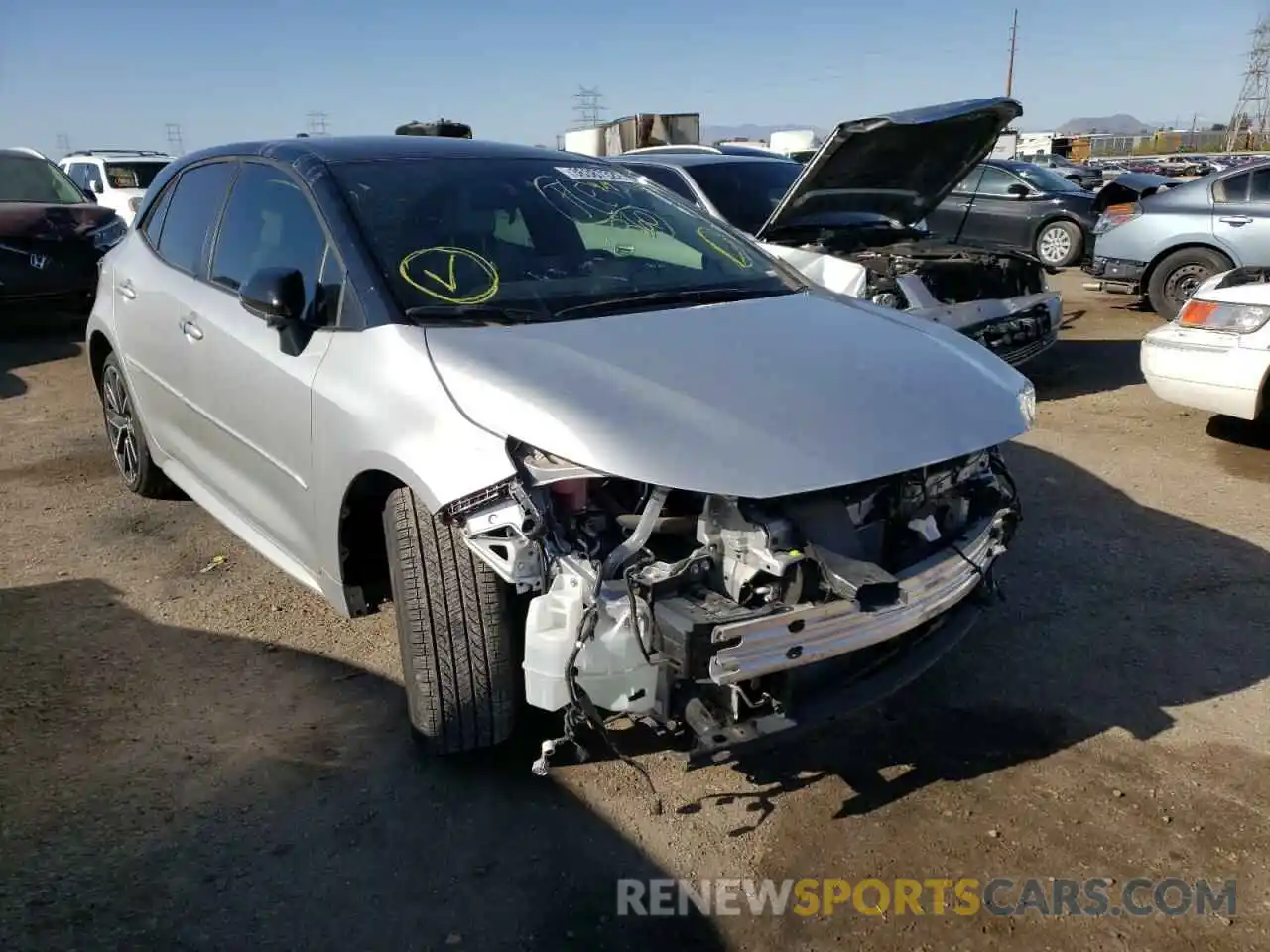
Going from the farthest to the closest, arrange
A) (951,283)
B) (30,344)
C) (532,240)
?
(30,344) < (951,283) < (532,240)

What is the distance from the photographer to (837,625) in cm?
235

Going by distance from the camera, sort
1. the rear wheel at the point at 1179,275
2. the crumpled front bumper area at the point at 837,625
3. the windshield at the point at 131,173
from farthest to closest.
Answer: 1. the windshield at the point at 131,173
2. the rear wheel at the point at 1179,275
3. the crumpled front bumper area at the point at 837,625

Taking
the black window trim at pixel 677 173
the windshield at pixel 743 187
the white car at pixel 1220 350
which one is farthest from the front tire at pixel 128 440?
the white car at pixel 1220 350

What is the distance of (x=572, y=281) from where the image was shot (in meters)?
3.19

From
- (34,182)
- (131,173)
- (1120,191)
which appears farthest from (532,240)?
(131,173)

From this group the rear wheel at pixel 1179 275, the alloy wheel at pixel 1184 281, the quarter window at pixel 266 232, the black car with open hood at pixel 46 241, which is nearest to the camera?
the quarter window at pixel 266 232

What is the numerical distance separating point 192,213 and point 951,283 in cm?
456

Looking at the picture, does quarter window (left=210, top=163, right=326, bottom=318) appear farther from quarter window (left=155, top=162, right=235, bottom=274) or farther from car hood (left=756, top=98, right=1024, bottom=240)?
car hood (left=756, top=98, right=1024, bottom=240)

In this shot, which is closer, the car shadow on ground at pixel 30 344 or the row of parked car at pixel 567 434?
the row of parked car at pixel 567 434

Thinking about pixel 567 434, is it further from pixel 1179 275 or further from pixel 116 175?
pixel 116 175

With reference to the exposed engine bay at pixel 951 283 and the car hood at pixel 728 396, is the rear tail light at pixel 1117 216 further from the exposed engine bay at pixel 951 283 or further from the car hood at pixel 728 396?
the car hood at pixel 728 396

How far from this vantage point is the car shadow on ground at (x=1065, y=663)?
9.71ft

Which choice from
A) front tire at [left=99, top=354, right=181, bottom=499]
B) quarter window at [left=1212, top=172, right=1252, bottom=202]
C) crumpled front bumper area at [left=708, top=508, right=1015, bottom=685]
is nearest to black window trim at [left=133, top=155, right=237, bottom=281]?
front tire at [left=99, top=354, right=181, bottom=499]

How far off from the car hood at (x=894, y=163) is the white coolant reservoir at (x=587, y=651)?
4.39 m
